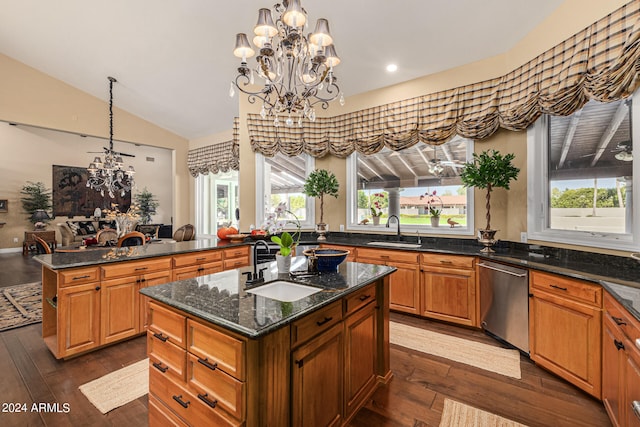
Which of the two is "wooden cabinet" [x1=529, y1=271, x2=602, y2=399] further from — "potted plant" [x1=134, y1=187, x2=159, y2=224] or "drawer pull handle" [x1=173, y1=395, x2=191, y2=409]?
"potted plant" [x1=134, y1=187, x2=159, y2=224]

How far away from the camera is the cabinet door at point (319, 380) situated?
1342 mm

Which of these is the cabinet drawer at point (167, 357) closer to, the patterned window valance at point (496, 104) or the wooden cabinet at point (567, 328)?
the wooden cabinet at point (567, 328)

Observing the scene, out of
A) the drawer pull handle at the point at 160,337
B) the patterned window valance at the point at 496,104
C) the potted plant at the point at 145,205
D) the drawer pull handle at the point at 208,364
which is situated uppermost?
the patterned window valance at the point at 496,104

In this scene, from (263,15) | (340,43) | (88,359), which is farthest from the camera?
(340,43)

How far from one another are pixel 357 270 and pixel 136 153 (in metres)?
10.8

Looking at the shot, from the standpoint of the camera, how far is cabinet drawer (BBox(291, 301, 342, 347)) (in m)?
1.33

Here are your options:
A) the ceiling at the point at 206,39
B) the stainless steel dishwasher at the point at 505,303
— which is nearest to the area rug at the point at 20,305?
the ceiling at the point at 206,39

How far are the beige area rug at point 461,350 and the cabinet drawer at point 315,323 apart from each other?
1560 mm

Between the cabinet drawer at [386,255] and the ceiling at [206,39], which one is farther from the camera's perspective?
the cabinet drawer at [386,255]

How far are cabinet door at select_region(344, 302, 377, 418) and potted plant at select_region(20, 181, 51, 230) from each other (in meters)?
10.3

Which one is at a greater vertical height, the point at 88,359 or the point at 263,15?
the point at 263,15

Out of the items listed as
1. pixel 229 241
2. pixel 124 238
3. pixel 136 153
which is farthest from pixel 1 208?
pixel 229 241

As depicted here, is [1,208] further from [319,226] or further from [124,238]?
[319,226]

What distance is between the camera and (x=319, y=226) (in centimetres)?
450
